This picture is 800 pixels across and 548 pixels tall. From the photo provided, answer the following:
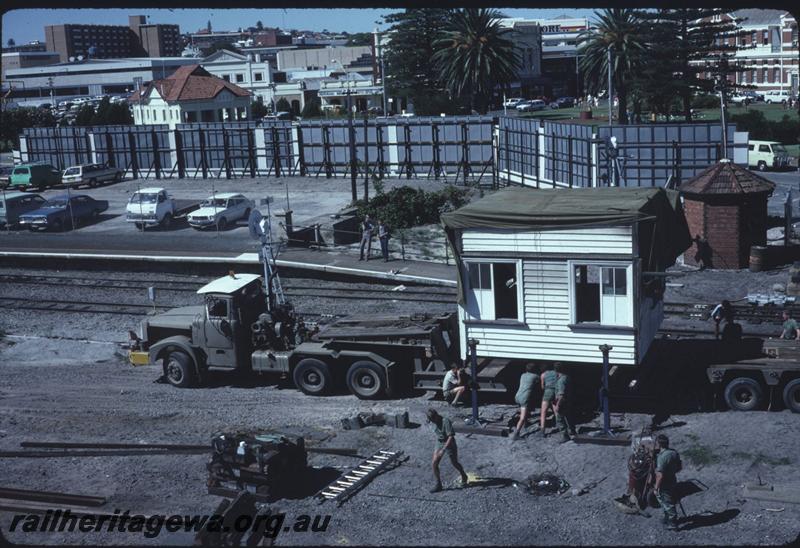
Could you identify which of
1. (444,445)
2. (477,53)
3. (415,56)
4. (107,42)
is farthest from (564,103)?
(444,445)

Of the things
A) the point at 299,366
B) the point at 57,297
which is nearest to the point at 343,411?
the point at 299,366

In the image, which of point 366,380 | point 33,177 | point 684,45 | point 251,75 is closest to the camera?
point 366,380

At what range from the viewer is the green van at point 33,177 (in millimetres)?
54125

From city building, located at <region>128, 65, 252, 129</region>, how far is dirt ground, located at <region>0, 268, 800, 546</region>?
1832 inches

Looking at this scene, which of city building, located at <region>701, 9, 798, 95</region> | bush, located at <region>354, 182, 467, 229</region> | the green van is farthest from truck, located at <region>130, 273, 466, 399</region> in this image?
city building, located at <region>701, 9, 798, 95</region>

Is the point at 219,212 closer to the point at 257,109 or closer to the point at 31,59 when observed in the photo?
the point at 257,109

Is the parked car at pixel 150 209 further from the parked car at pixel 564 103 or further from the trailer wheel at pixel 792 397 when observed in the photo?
the parked car at pixel 564 103

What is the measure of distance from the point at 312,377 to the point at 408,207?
18.9 m

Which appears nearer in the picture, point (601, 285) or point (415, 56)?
point (601, 285)

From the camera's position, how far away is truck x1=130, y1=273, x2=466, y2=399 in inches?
756

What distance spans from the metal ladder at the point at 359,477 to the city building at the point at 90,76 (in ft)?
292

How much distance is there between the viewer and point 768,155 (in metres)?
53.1

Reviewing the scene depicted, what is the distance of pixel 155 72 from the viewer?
335ft

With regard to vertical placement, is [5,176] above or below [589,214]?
below
